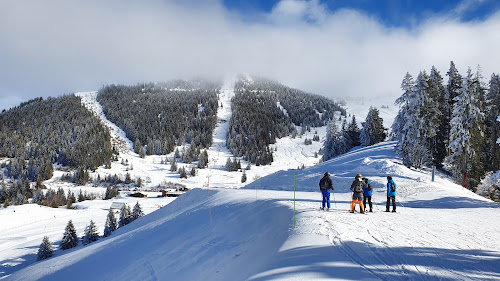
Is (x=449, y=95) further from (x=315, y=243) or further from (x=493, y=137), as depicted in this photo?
(x=315, y=243)

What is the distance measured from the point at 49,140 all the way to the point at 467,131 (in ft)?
477

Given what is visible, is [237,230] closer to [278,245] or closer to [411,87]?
[278,245]

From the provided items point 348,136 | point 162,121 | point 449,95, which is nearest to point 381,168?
point 449,95

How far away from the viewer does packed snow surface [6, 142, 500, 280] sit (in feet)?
24.9

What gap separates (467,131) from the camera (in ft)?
107

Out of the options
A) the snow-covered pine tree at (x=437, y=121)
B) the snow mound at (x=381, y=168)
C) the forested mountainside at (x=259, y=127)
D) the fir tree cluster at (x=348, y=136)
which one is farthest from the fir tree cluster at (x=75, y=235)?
the forested mountainside at (x=259, y=127)

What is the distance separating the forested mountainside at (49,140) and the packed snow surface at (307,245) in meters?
105

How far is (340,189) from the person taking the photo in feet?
74.2

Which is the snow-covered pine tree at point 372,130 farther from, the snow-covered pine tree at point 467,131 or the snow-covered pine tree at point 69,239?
the snow-covered pine tree at point 69,239

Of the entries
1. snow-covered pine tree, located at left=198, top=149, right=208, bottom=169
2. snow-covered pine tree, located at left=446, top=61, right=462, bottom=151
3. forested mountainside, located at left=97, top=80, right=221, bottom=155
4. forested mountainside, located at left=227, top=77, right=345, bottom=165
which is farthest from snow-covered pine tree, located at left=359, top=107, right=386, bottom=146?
forested mountainside, located at left=97, top=80, right=221, bottom=155

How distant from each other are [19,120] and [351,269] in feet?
614

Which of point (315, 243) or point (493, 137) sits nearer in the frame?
point (315, 243)

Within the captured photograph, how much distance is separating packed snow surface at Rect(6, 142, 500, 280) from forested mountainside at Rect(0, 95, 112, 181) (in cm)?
10542

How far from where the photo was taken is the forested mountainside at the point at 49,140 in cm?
10750
